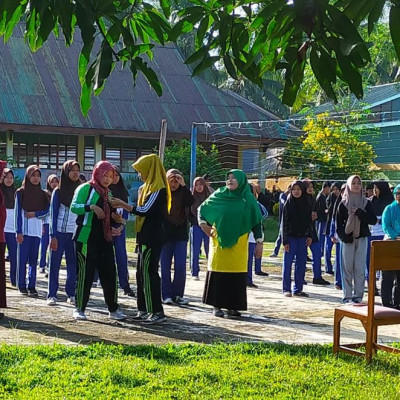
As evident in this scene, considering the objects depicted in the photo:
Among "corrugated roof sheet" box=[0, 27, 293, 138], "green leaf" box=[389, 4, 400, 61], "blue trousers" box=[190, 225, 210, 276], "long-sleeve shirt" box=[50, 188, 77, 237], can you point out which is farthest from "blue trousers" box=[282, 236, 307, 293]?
"corrugated roof sheet" box=[0, 27, 293, 138]

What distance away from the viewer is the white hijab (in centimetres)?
1088

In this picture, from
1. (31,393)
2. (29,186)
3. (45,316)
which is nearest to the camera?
(31,393)

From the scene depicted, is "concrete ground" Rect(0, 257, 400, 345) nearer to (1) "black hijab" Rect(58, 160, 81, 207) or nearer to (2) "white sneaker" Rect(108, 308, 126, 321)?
(2) "white sneaker" Rect(108, 308, 126, 321)

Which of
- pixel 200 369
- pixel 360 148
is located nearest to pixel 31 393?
pixel 200 369

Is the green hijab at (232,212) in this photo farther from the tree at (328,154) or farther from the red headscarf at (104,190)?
the tree at (328,154)

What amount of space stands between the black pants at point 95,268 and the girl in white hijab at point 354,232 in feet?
11.6

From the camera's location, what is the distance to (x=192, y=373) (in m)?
6.33

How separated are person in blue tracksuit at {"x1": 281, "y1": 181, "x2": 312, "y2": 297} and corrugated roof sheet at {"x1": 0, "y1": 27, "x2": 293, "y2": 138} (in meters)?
15.0

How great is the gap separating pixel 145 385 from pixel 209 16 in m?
3.33

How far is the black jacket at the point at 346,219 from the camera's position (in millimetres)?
10875

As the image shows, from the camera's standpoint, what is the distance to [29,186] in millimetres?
11180

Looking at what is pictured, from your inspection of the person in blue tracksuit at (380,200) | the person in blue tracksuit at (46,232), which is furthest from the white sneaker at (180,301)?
the person in blue tracksuit at (380,200)

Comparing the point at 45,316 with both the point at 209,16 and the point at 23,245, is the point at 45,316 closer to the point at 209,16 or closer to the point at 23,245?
the point at 23,245

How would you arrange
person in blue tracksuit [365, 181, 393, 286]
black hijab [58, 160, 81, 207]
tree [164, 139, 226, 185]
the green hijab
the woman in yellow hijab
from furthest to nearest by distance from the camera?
1. tree [164, 139, 226, 185]
2. person in blue tracksuit [365, 181, 393, 286]
3. black hijab [58, 160, 81, 207]
4. the green hijab
5. the woman in yellow hijab
